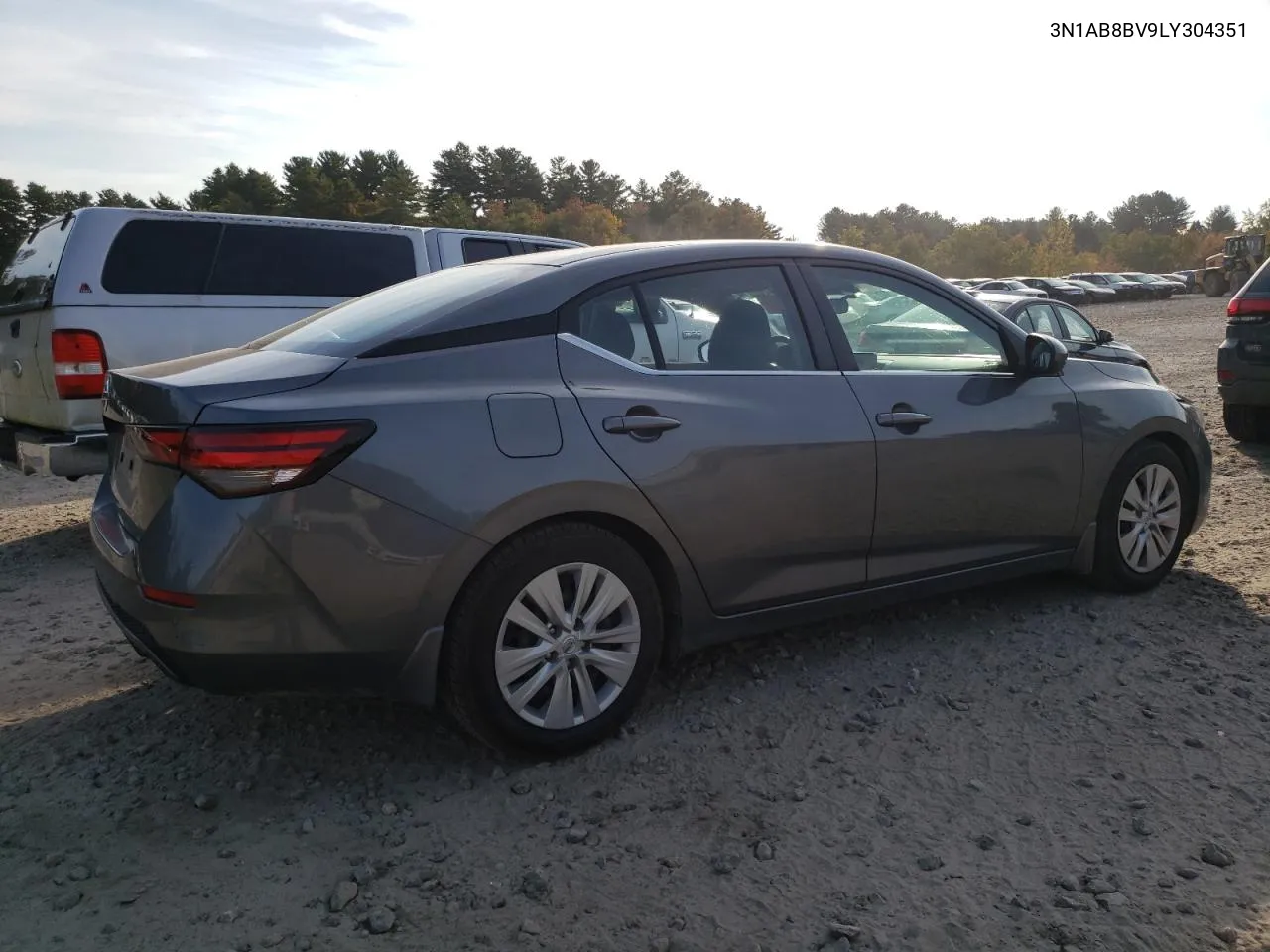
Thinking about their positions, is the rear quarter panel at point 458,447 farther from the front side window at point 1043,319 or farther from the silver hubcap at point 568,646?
the front side window at point 1043,319

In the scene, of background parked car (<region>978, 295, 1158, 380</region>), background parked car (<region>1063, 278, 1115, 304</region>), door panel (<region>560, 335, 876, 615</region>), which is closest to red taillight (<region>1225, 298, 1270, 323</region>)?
background parked car (<region>978, 295, 1158, 380</region>)

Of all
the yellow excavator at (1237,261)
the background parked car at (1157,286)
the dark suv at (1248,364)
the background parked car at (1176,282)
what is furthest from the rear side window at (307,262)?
the background parked car at (1176,282)

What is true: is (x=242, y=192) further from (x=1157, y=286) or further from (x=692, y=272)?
(x=692, y=272)

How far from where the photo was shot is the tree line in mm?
62906

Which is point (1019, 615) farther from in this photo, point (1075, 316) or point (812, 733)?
point (1075, 316)

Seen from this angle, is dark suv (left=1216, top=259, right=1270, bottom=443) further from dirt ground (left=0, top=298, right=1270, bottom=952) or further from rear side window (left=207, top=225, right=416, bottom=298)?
rear side window (left=207, top=225, right=416, bottom=298)

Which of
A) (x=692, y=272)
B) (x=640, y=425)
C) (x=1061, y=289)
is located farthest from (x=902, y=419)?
(x=1061, y=289)

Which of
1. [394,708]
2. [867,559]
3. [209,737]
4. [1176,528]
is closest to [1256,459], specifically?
[1176,528]

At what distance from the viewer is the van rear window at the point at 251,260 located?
6695 millimetres

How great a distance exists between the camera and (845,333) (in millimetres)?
4059

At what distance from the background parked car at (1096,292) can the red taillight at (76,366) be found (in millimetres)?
49017

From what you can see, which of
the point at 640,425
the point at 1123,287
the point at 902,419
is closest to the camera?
the point at 640,425

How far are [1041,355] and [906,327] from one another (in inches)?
23.8

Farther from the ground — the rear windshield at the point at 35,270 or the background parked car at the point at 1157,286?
the rear windshield at the point at 35,270
